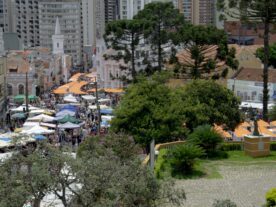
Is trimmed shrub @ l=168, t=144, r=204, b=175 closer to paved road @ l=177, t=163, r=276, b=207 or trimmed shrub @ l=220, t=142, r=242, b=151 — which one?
paved road @ l=177, t=163, r=276, b=207

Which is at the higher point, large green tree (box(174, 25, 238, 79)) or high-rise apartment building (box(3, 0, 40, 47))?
high-rise apartment building (box(3, 0, 40, 47))

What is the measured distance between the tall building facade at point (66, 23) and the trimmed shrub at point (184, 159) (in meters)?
104

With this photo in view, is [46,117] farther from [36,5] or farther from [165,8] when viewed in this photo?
[36,5]

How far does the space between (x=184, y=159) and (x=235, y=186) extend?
6.98 feet

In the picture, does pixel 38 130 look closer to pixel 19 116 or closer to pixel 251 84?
pixel 19 116

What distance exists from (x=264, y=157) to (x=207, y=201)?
7061 millimetres

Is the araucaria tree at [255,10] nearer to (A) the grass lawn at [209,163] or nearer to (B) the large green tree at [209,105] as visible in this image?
(B) the large green tree at [209,105]

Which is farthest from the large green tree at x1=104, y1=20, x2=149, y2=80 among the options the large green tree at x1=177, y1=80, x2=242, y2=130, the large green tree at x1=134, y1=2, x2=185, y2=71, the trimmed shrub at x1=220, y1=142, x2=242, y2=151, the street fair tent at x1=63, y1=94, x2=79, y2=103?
the trimmed shrub at x1=220, y1=142, x2=242, y2=151

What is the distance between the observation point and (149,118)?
27266 mm

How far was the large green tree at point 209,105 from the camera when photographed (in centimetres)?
2894

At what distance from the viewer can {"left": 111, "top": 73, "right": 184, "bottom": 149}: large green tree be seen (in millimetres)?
27062

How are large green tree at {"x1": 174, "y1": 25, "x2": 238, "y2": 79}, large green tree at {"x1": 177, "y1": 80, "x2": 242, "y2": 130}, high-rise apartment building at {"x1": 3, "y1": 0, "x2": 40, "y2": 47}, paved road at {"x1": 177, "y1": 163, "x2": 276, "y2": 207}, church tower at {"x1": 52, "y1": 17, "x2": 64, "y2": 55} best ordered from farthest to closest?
high-rise apartment building at {"x1": 3, "y1": 0, "x2": 40, "y2": 47} < church tower at {"x1": 52, "y1": 17, "x2": 64, "y2": 55} < large green tree at {"x1": 174, "y1": 25, "x2": 238, "y2": 79} < large green tree at {"x1": 177, "y1": 80, "x2": 242, "y2": 130} < paved road at {"x1": 177, "y1": 163, "x2": 276, "y2": 207}

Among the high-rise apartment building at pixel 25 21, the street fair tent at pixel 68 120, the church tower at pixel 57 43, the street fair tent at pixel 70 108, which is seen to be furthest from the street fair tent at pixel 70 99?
the high-rise apartment building at pixel 25 21

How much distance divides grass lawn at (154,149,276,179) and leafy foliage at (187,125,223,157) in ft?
1.69
